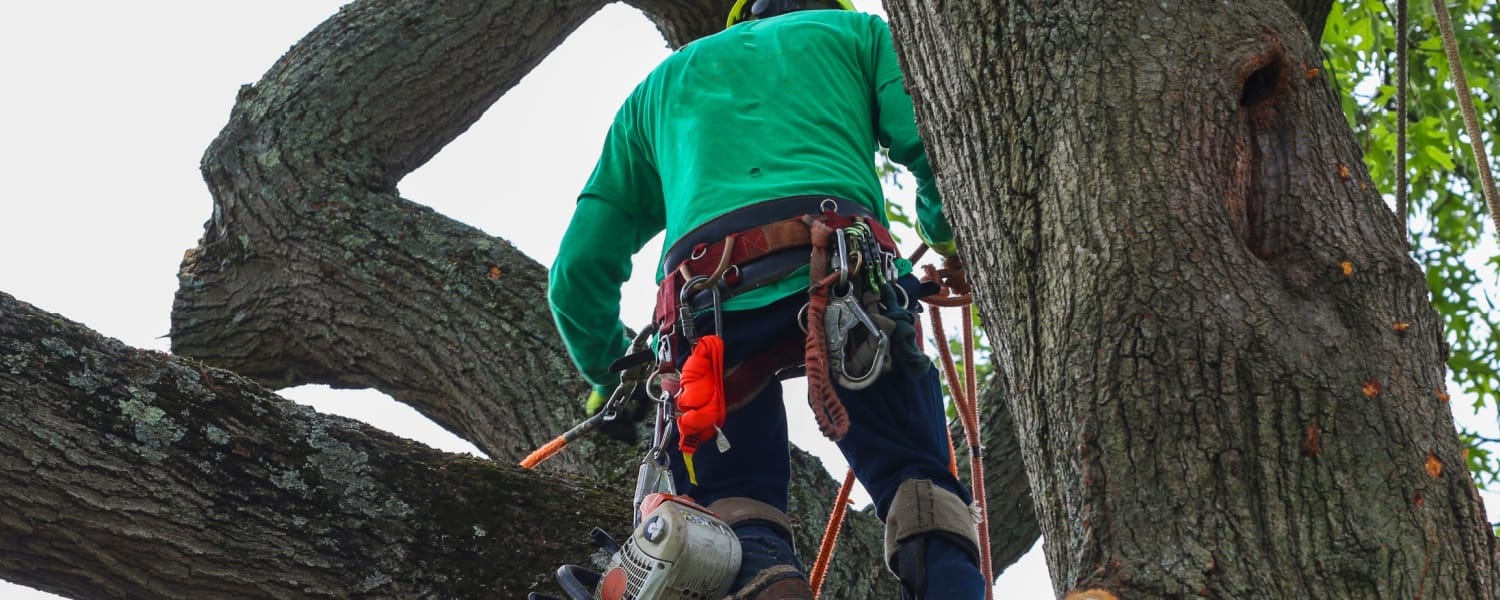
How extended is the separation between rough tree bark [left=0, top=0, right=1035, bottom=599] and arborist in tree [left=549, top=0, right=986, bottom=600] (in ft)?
1.46

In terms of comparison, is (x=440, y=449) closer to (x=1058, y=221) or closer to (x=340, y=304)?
(x=340, y=304)

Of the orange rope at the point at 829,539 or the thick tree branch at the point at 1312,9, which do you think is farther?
the orange rope at the point at 829,539

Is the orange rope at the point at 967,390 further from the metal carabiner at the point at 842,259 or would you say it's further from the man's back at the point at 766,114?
the metal carabiner at the point at 842,259

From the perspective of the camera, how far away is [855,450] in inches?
125

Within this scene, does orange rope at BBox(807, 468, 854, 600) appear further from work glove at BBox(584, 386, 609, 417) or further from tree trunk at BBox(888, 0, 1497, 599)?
tree trunk at BBox(888, 0, 1497, 599)

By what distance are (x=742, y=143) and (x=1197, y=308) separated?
1.45 metres

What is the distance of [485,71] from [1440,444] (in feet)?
12.3

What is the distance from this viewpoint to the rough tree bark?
3.00 metres

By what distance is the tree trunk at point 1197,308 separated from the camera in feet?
6.38

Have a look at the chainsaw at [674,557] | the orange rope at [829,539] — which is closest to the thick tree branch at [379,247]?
the orange rope at [829,539]

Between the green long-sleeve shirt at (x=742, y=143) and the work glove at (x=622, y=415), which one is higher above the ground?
the green long-sleeve shirt at (x=742, y=143)

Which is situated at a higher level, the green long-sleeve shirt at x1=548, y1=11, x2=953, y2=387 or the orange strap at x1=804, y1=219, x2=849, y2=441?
the green long-sleeve shirt at x1=548, y1=11, x2=953, y2=387

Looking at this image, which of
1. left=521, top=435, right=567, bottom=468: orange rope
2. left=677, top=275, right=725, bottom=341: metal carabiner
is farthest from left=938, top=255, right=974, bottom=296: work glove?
left=521, top=435, right=567, bottom=468: orange rope

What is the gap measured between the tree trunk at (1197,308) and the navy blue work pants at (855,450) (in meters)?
0.78
